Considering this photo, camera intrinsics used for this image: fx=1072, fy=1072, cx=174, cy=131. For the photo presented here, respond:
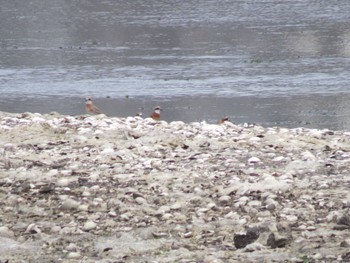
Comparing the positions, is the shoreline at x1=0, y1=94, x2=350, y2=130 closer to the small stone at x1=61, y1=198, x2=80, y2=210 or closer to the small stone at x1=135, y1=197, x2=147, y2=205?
the small stone at x1=135, y1=197, x2=147, y2=205

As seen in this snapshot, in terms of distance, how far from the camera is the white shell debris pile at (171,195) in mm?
8148

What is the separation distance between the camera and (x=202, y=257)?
7840 mm

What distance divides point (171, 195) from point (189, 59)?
17312mm

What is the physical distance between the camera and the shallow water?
2055 cm

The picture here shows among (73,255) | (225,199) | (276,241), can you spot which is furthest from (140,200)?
(276,241)

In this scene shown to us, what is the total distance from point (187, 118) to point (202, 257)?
11.2 m

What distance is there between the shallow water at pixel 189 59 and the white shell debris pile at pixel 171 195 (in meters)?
5.83

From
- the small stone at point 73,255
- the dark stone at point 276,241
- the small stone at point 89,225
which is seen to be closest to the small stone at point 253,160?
the small stone at point 89,225

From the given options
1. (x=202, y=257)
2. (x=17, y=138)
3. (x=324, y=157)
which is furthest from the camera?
(x=17, y=138)

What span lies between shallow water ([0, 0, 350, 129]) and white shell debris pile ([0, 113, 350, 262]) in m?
5.83

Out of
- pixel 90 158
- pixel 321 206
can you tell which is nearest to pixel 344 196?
pixel 321 206

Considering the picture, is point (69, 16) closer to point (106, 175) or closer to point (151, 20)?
point (151, 20)

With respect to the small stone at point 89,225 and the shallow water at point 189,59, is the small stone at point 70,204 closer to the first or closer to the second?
the small stone at point 89,225

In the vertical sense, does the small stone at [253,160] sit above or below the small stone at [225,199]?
below
